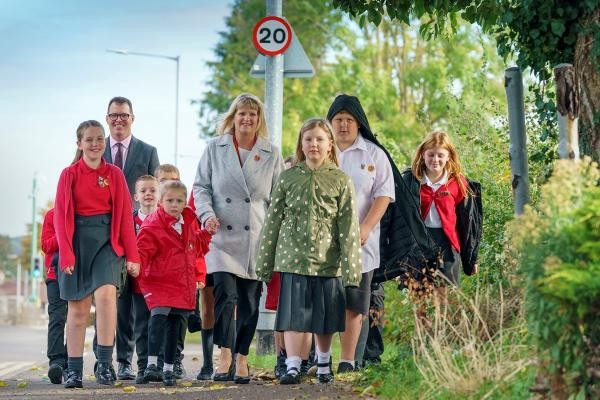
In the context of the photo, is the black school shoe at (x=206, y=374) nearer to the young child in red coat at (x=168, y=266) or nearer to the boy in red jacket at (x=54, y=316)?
the young child in red coat at (x=168, y=266)

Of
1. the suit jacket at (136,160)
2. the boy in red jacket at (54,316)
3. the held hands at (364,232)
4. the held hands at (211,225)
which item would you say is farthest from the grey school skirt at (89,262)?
the held hands at (364,232)

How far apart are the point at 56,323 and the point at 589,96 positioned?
458 centimetres

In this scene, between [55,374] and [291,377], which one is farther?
[55,374]

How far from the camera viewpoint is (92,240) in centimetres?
977

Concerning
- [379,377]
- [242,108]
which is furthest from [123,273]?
[379,377]

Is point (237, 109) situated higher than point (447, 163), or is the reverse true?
point (237, 109)

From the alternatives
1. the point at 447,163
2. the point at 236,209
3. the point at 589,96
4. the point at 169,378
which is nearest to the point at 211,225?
the point at 236,209

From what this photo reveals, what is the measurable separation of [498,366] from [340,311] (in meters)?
2.36

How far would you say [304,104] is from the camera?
36.5 metres

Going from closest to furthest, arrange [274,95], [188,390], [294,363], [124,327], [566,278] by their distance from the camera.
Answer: [566,278] → [294,363] → [188,390] → [124,327] → [274,95]

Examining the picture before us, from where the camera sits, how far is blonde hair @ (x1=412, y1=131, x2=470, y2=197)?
1089 cm

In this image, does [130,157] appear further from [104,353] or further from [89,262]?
[104,353]

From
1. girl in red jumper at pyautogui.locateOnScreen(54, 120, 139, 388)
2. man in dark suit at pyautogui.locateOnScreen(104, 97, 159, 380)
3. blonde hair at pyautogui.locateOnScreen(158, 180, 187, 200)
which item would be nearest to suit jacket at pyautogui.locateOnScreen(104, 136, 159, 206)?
man in dark suit at pyautogui.locateOnScreen(104, 97, 159, 380)

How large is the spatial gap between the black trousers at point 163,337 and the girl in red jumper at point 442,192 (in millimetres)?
2168
